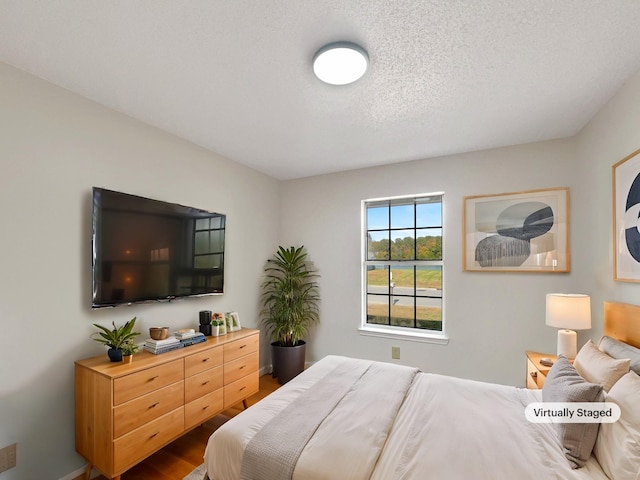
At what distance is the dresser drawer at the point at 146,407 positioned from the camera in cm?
180

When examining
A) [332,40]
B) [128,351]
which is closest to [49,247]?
[128,351]

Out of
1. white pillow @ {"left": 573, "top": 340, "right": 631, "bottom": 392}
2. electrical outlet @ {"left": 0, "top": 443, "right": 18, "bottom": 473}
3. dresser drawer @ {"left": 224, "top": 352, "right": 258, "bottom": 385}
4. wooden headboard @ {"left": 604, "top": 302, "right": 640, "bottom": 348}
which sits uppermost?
wooden headboard @ {"left": 604, "top": 302, "right": 640, "bottom": 348}

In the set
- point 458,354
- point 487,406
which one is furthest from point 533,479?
point 458,354

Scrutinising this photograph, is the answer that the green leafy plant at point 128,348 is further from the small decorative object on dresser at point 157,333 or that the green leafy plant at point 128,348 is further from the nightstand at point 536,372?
the nightstand at point 536,372

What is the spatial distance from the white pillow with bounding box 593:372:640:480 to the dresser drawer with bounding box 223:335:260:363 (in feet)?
7.92

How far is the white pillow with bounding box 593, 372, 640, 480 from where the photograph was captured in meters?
1.09

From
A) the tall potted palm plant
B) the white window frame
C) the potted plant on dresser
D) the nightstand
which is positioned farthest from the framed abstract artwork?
the potted plant on dresser

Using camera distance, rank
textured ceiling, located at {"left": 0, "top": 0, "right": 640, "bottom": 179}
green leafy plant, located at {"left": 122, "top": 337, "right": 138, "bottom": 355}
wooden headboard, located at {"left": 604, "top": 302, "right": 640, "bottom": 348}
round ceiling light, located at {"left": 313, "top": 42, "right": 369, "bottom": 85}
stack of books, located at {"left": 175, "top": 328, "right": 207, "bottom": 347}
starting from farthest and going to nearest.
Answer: stack of books, located at {"left": 175, "top": 328, "right": 207, "bottom": 347}
green leafy plant, located at {"left": 122, "top": 337, "right": 138, "bottom": 355}
wooden headboard, located at {"left": 604, "top": 302, "right": 640, "bottom": 348}
round ceiling light, located at {"left": 313, "top": 42, "right": 369, "bottom": 85}
textured ceiling, located at {"left": 0, "top": 0, "right": 640, "bottom": 179}

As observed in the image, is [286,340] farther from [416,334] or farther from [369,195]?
[369,195]

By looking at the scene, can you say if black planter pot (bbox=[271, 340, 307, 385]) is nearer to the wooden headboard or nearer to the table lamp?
the table lamp

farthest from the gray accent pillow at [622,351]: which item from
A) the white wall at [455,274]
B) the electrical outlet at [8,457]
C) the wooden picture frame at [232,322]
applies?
the electrical outlet at [8,457]

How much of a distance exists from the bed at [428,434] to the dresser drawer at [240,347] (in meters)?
0.93

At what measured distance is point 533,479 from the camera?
1.13m

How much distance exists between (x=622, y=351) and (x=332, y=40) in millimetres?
2287
